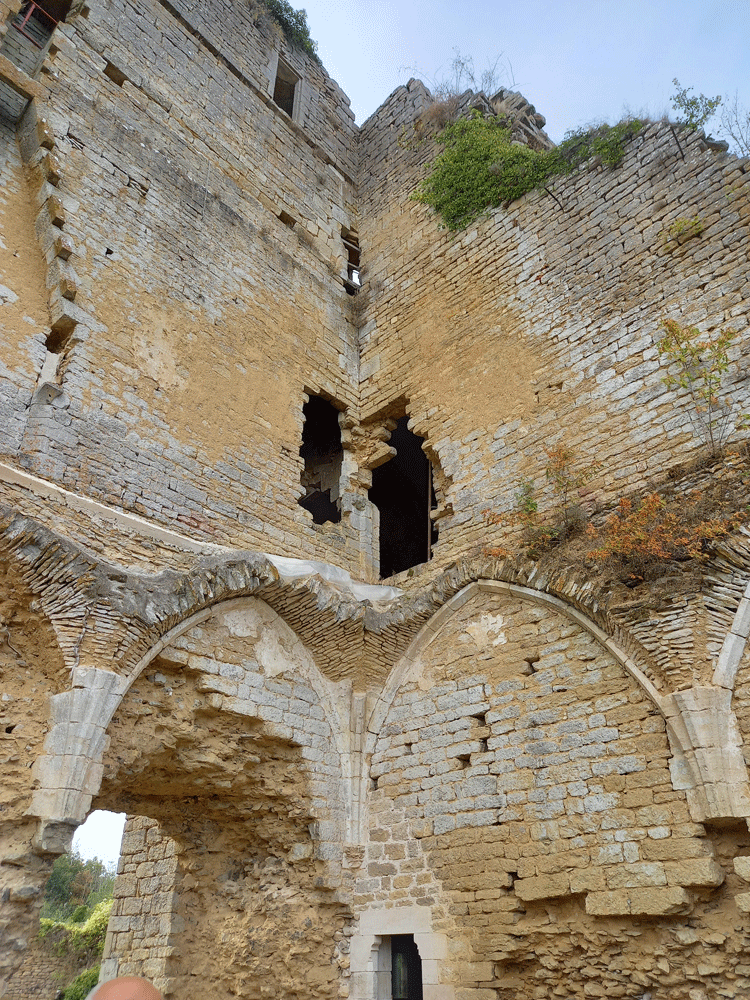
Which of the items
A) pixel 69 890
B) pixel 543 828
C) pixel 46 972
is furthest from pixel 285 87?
pixel 69 890

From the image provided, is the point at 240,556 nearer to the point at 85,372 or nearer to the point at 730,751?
the point at 85,372

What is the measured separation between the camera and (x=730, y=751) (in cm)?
434

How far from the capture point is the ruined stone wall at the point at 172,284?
5969 millimetres

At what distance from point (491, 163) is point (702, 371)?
4.35 meters

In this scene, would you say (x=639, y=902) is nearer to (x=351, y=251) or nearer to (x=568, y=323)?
(x=568, y=323)

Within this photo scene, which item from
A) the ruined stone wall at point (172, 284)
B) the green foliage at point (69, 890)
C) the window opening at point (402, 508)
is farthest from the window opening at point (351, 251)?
the green foliage at point (69, 890)

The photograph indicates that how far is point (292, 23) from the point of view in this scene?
456 inches

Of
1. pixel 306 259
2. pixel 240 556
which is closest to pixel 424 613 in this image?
pixel 240 556

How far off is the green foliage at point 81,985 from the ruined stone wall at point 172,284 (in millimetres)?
9704

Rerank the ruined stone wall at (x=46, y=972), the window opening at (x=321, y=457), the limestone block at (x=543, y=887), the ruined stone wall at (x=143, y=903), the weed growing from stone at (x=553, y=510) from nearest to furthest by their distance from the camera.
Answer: the limestone block at (x=543, y=887)
the weed growing from stone at (x=553, y=510)
the ruined stone wall at (x=143, y=903)
the window opening at (x=321, y=457)
the ruined stone wall at (x=46, y=972)

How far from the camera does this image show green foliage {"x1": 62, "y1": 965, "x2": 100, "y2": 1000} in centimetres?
1175

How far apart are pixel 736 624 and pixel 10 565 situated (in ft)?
15.5

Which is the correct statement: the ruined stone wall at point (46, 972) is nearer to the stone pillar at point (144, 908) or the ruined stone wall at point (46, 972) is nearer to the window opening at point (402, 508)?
the stone pillar at point (144, 908)

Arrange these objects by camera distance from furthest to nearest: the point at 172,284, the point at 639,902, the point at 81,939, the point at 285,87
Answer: the point at 81,939, the point at 285,87, the point at 172,284, the point at 639,902
